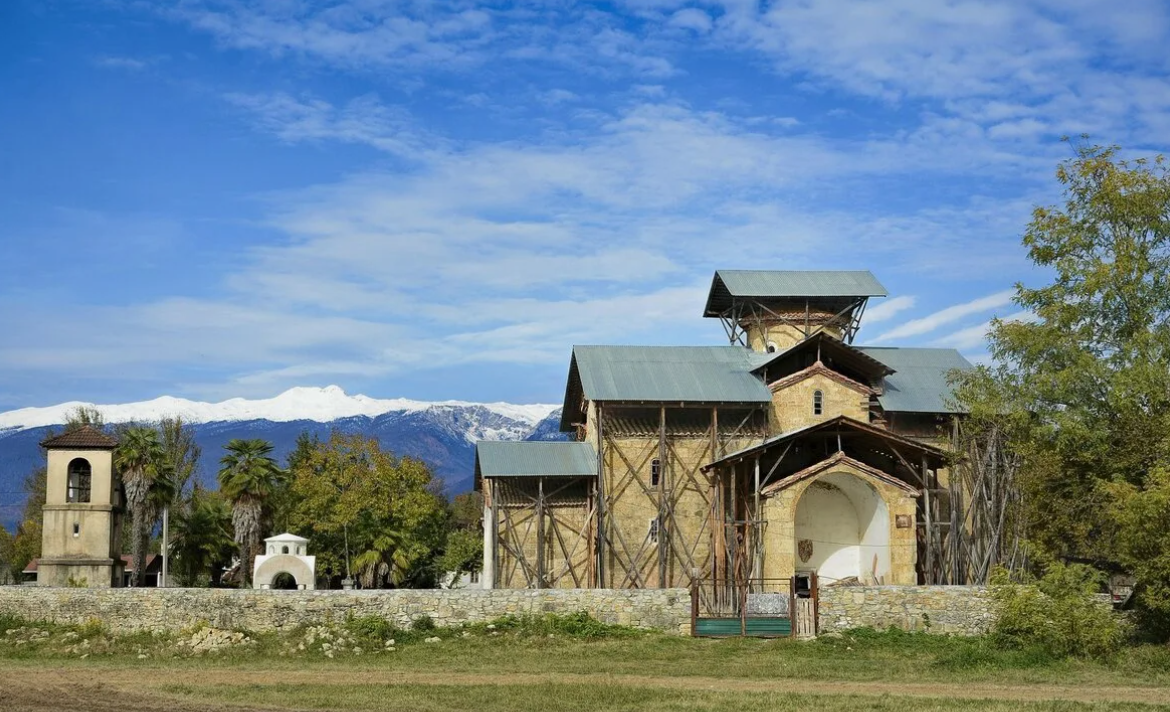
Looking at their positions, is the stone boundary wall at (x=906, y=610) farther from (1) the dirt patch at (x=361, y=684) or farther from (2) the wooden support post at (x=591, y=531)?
(2) the wooden support post at (x=591, y=531)

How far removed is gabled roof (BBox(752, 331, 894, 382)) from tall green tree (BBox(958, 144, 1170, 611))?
12441 mm

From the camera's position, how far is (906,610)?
37.5 metres

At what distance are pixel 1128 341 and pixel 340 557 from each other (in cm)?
3841

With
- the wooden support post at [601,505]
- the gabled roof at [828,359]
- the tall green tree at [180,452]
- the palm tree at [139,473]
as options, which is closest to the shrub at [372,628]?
the wooden support post at [601,505]

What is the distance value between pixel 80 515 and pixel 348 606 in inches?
746

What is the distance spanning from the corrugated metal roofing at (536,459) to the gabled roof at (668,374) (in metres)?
2.55

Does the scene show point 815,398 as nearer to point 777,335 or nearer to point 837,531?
point 777,335

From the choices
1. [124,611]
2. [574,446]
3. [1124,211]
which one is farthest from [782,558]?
[124,611]

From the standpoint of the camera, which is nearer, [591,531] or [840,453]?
[840,453]

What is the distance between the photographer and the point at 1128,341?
3750cm

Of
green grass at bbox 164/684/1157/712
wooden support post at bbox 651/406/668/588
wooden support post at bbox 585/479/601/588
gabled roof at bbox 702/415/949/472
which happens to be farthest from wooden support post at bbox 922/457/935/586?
green grass at bbox 164/684/1157/712

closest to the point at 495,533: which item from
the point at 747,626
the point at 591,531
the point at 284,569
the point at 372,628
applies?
the point at 591,531

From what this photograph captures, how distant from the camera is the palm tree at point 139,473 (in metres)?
55.3

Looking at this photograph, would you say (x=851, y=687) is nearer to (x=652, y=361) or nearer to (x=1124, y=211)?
(x=1124, y=211)
